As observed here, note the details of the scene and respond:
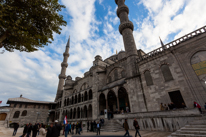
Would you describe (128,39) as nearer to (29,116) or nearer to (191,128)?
(191,128)

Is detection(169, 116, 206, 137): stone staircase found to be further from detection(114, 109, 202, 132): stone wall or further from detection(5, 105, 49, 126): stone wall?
detection(5, 105, 49, 126): stone wall

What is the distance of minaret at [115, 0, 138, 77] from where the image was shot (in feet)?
52.0

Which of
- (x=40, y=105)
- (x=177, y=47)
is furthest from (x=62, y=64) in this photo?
(x=177, y=47)

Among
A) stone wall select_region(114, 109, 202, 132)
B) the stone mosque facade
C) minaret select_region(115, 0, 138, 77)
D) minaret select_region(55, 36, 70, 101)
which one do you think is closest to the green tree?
minaret select_region(115, 0, 138, 77)

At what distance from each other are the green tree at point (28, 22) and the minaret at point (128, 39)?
11.2 m

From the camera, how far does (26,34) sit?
716 centimetres

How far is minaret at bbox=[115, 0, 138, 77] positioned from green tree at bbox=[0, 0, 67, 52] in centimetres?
1120

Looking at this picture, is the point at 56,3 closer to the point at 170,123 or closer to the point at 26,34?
the point at 26,34

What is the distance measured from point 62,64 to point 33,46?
106ft

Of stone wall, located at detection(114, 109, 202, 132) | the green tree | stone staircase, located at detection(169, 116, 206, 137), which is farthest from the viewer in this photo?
stone wall, located at detection(114, 109, 202, 132)

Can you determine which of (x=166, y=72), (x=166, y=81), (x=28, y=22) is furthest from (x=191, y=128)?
(x=28, y=22)

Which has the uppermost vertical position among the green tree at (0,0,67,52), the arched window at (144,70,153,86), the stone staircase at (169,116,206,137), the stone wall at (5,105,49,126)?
the green tree at (0,0,67,52)

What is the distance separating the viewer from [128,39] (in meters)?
17.9

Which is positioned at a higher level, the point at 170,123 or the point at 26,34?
the point at 26,34
